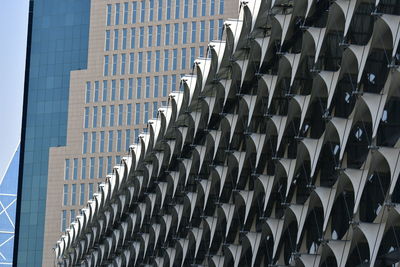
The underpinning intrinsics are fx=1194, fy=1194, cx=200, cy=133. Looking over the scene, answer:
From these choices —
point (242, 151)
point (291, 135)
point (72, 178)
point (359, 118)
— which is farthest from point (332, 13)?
A: point (72, 178)

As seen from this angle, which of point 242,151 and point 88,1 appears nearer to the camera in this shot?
point 242,151

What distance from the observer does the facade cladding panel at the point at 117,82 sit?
543ft

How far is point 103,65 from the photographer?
173 meters

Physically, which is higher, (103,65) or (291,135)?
(103,65)

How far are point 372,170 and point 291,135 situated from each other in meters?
12.0

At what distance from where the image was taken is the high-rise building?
166125 millimetres

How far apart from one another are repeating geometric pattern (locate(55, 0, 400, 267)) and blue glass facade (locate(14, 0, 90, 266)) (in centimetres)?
9882

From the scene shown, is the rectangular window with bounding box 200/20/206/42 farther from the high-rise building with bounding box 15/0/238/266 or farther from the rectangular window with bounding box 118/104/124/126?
the rectangular window with bounding box 118/104/124/126

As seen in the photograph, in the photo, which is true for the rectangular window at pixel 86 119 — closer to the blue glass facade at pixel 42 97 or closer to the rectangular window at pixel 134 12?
the blue glass facade at pixel 42 97

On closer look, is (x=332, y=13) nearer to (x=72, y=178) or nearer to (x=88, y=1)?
(x=72, y=178)

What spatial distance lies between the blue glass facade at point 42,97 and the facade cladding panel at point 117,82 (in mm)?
5263

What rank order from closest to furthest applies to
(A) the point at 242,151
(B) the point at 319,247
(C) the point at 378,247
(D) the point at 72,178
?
(C) the point at 378,247 → (B) the point at 319,247 → (A) the point at 242,151 → (D) the point at 72,178

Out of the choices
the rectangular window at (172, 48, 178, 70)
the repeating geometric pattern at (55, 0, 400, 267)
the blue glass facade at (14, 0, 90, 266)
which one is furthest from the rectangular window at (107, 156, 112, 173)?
the repeating geometric pattern at (55, 0, 400, 267)

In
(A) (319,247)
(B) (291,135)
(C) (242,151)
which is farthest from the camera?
(C) (242,151)
